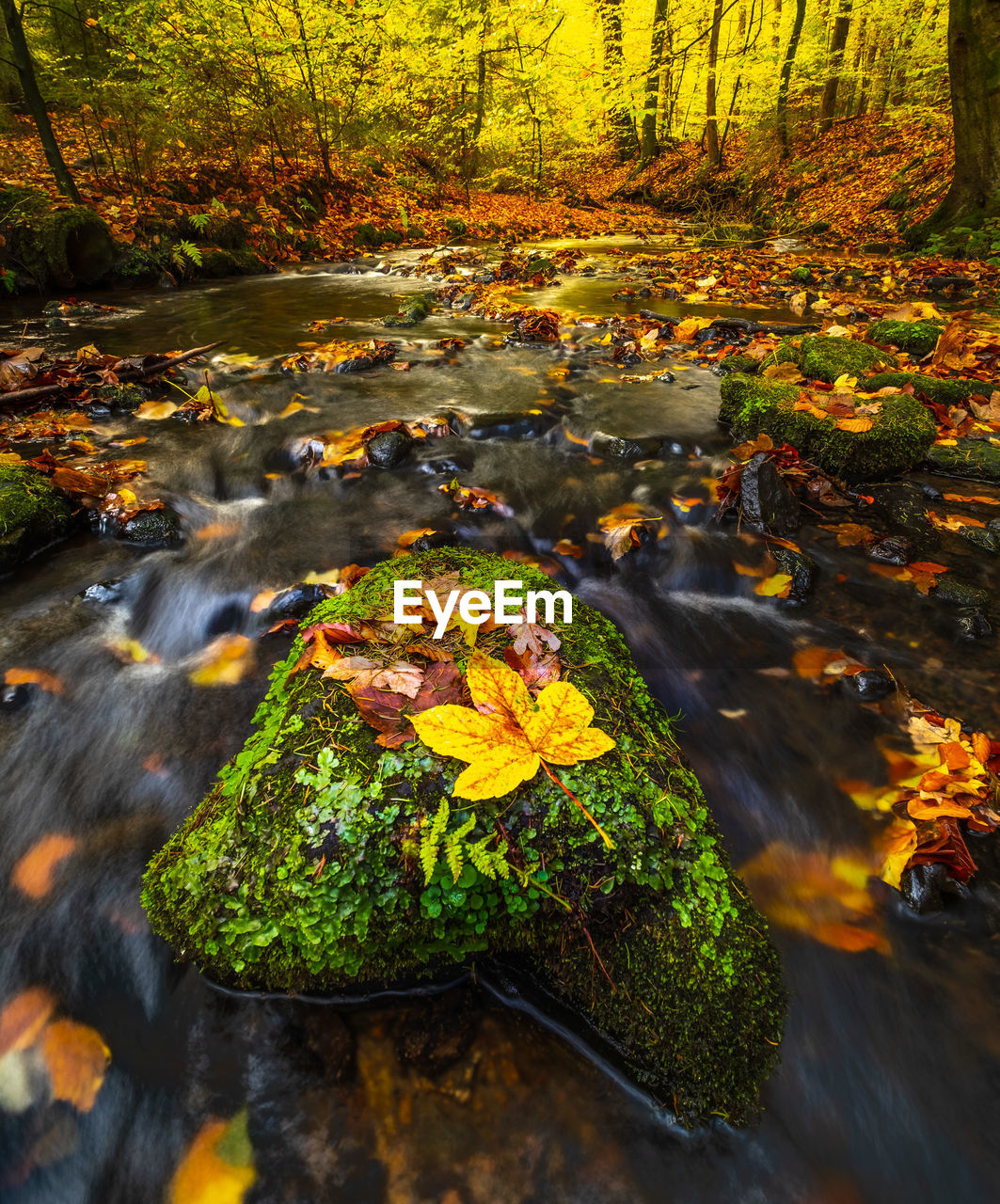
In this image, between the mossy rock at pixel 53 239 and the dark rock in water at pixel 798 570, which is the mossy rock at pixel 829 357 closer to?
the dark rock in water at pixel 798 570

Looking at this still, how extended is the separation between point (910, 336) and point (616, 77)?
1732cm

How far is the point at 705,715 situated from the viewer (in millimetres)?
2818

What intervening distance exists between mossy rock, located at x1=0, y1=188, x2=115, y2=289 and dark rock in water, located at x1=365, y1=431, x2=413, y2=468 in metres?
7.80

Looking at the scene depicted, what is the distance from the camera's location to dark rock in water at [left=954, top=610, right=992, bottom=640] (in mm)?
3037

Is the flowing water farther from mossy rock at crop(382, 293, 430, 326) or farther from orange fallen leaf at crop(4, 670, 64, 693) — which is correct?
mossy rock at crop(382, 293, 430, 326)

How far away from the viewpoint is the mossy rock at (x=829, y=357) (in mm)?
5281

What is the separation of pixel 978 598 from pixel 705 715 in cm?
176

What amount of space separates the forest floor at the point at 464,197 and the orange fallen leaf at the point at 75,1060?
12019mm

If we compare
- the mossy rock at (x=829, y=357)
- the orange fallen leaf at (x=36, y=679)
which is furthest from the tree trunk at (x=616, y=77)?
the orange fallen leaf at (x=36, y=679)

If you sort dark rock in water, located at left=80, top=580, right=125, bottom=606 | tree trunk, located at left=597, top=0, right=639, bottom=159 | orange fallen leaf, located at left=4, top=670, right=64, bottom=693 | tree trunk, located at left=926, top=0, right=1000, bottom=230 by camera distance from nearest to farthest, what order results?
orange fallen leaf, located at left=4, top=670, right=64, bottom=693
dark rock in water, located at left=80, top=580, right=125, bottom=606
tree trunk, located at left=926, top=0, right=1000, bottom=230
tree trunk, located at left=597, top=0, right=639, bottom=159

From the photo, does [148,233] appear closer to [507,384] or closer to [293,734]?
[507,384]

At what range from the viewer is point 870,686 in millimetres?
2781

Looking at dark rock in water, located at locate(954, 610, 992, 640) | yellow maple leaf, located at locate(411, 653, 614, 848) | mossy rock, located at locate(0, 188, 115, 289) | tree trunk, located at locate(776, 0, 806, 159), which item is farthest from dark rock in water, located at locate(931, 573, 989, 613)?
tree trunk, located at locate(776, 0, 806, 159)

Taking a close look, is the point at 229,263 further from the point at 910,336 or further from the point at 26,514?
the point at 910,336
